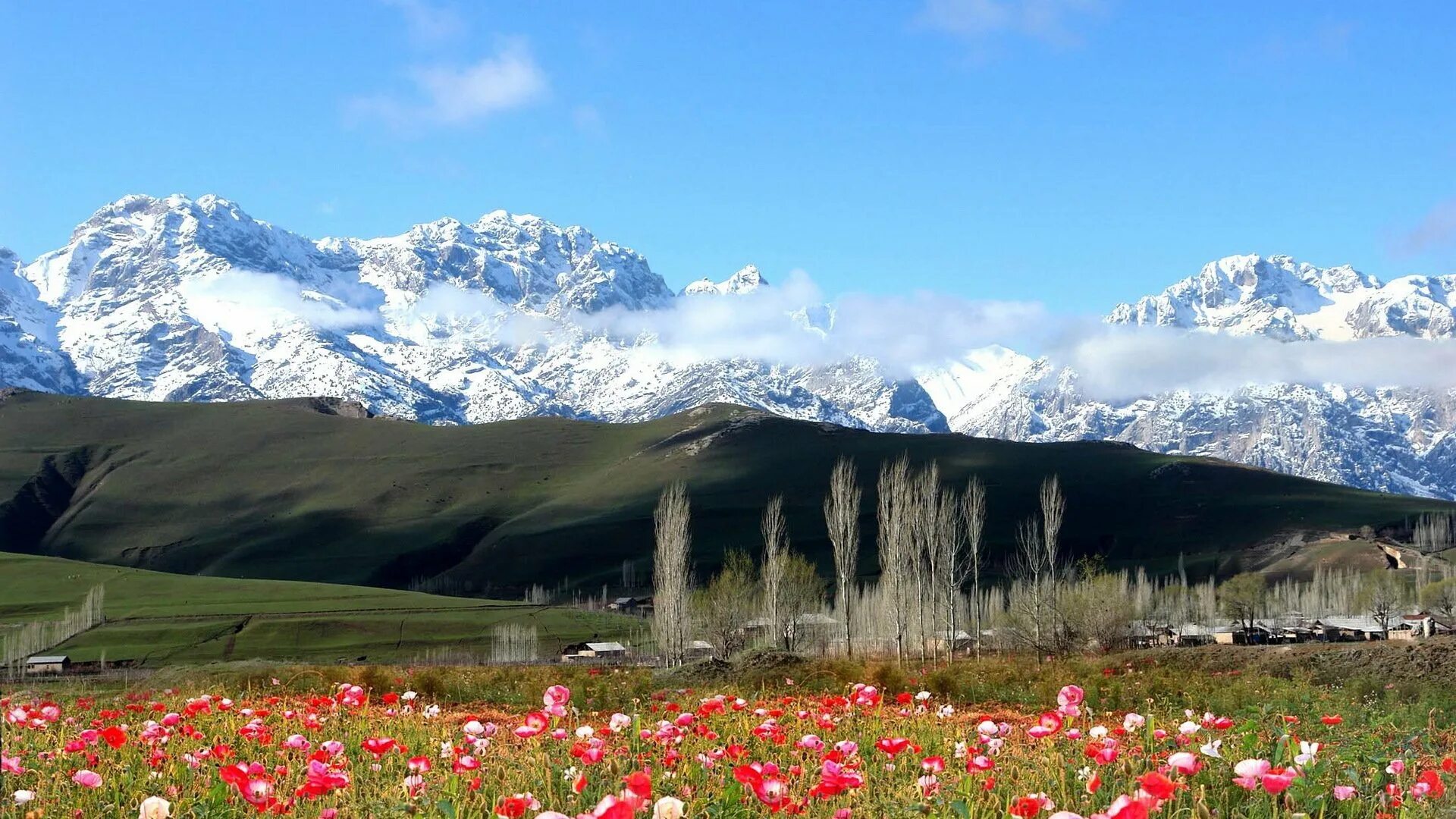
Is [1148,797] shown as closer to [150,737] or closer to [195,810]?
Result: [195,810]

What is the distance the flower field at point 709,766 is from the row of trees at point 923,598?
2039 inches

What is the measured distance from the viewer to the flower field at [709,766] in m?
8.66

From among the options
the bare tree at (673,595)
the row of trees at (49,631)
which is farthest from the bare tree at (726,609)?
the row of trees at (49,631)

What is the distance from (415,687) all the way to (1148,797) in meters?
24.9

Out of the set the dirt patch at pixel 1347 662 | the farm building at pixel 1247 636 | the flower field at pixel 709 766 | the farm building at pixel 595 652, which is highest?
the flower field at pixel 709 766

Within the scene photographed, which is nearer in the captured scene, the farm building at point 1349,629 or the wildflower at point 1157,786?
the wildflower at point 1157,786

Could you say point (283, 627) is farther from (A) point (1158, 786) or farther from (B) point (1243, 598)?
(A) point (1158, 786)

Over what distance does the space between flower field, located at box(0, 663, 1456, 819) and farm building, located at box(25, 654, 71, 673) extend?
13410 centimetres

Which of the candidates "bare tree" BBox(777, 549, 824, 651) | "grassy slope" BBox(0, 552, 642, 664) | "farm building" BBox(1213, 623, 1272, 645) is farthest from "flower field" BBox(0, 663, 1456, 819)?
"grassy slope" BBox(0, 552, 642, 664)

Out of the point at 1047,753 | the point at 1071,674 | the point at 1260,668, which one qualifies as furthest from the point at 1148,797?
the point at 1260,668

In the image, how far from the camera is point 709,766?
11.3m

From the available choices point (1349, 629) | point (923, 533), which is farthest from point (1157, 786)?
point (1349, 629)

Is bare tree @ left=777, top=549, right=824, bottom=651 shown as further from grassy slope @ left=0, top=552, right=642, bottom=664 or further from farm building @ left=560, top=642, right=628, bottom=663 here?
grassy slope @ left=0, top=552, right=642, bottom=664

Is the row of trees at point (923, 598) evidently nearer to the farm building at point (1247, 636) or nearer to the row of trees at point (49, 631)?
the farm building at point (1247, 636)
